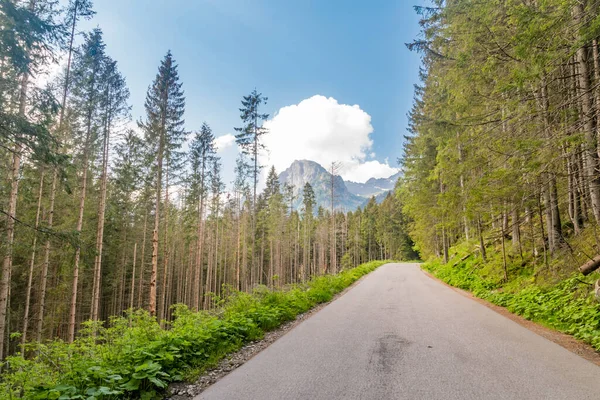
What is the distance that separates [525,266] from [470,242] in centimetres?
875

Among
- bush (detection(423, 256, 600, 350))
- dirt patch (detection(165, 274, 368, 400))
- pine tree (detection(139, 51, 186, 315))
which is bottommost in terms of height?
dirt patch (detection(165, 274, 368, 400))

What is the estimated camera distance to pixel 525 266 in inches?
396

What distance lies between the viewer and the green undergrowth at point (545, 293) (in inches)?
216

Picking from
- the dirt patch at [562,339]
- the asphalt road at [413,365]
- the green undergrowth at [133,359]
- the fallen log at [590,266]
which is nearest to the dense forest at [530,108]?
the fallen log at [590,266]

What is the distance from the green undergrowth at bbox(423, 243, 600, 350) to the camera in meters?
5.49

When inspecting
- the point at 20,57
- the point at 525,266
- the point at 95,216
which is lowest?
the point at 525,266

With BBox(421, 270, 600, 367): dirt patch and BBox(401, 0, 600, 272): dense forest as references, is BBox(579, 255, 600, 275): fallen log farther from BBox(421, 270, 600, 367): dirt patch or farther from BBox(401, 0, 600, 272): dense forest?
BBox(421, 270, 600, 367): dirt patch

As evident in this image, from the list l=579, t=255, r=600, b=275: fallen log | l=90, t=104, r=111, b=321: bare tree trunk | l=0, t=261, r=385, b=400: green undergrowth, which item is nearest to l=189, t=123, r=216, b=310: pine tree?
l=90, t=104, r=111, b=321: bare tree trunk

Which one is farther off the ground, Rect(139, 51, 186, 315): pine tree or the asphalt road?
Rect(139, 51, 186, 315): pine tree

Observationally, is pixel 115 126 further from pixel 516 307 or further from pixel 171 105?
pixel 516 307

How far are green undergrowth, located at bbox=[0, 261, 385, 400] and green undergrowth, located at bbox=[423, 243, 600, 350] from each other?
626 cm

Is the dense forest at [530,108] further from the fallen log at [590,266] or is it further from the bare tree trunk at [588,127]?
the fallen log at [590,266]

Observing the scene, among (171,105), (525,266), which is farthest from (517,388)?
(171,105)

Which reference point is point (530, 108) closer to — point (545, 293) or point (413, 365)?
point (545, 293)
